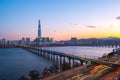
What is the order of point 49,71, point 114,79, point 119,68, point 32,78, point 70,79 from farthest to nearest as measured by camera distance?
point 49,71 < point 32,78 < point 119,68 < point 70,79 < point 114,79

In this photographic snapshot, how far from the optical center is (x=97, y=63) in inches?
1682

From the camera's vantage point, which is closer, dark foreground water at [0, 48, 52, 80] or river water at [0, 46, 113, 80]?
dark foreground water at [0, 48, 52, 80]

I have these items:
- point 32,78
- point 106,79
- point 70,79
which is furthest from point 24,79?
point 106,79

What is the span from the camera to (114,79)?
2458 cm

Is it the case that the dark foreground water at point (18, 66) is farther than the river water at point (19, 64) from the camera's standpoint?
No

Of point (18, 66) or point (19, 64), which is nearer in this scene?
point (18, 66)

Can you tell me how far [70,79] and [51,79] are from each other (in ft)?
9.59

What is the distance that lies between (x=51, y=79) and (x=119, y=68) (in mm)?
12069

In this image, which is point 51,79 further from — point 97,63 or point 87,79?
point 97,63

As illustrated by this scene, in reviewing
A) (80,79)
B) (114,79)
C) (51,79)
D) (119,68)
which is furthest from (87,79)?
(119,68)

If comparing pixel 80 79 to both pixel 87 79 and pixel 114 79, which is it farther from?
pixel 114 79

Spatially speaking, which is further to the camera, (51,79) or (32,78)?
(32,78)

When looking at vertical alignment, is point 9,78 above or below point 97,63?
below

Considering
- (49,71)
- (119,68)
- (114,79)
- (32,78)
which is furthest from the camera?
(49,71)
